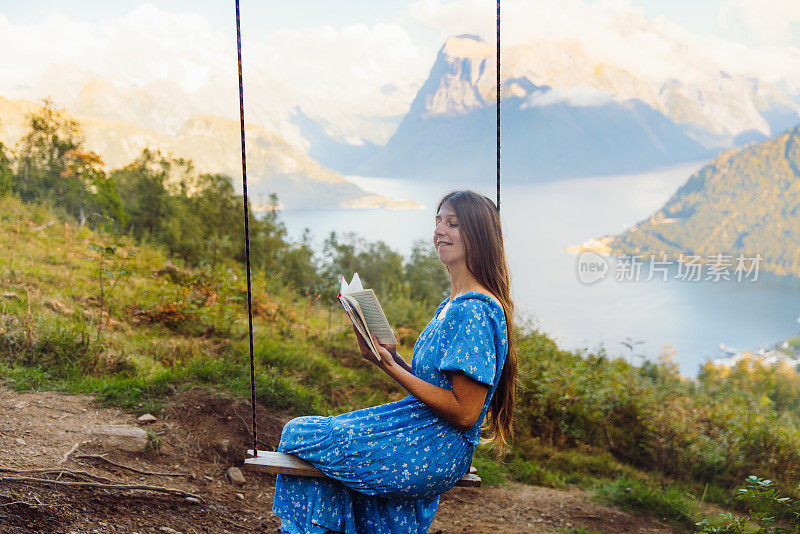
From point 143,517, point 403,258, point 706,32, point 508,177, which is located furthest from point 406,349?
point 706,32

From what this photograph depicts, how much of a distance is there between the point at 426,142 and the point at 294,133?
21467mm

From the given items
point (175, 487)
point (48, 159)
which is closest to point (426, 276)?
point (48, 159)

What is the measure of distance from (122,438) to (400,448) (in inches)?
83.4

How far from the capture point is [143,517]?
2754 millimetres

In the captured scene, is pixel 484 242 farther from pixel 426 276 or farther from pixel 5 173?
pixel 426 276

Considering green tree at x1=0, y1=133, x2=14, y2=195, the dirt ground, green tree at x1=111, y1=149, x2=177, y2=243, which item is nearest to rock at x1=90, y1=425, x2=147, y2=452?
the dirt ground

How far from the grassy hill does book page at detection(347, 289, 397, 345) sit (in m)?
2.49

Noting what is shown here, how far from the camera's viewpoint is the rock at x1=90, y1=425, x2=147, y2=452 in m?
3.33

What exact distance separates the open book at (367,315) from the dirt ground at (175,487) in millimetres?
1532

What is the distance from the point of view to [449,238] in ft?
6.46

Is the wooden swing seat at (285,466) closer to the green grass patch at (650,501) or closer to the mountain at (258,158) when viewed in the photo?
the green grass patch at (650,501)

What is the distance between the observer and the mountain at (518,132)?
44594 mm

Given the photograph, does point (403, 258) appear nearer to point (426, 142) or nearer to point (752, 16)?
point (426, 142)

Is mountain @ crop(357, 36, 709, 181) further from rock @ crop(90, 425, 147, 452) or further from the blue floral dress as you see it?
the blue floral dress
